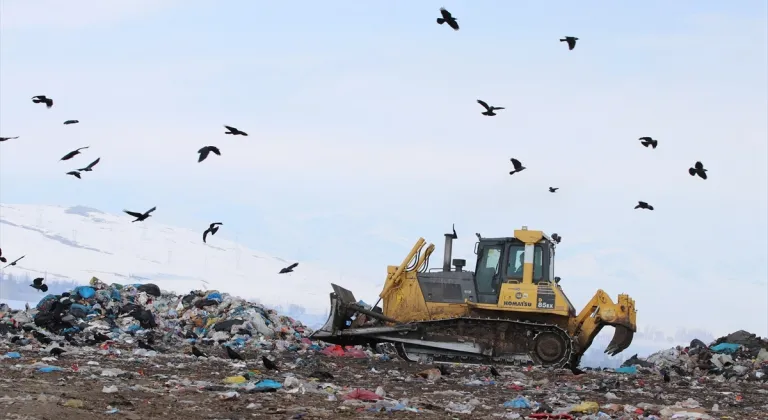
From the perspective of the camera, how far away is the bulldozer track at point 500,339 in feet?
49.3

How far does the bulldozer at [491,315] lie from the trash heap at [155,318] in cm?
244

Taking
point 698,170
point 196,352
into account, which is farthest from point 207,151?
point 698,170

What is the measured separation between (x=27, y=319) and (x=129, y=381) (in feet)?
29.1

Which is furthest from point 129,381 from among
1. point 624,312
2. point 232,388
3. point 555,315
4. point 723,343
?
point 723,343

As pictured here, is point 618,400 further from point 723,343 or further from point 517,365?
point 723,343

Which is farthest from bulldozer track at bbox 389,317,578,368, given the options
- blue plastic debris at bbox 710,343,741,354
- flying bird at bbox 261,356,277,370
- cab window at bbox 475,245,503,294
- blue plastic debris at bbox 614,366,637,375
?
blue plastic debris at bbox 710,343,741,354

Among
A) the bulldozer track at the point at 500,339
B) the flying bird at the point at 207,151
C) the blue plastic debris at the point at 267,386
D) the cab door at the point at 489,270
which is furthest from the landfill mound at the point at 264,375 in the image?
the flying bird at the point at 207,151

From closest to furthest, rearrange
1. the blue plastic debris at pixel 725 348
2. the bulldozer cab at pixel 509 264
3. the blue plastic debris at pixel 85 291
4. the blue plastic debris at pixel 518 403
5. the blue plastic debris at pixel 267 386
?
the blue plastic debris at pixel 518 403
the blue plastic debris at pixel 267 386
the bulldozer cab at pixel 509 264
the blue plastic debris at pixel 725 348
the blue plastic debris at pixel 85 291

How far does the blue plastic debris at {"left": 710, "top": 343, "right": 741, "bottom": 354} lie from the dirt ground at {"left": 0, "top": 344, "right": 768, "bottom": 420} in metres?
3.95

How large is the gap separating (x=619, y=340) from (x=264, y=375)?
A: 6.73m

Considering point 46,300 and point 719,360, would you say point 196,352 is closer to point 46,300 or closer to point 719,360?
point 46,300

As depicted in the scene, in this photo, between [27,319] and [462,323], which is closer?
[462,323]

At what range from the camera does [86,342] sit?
15812mm

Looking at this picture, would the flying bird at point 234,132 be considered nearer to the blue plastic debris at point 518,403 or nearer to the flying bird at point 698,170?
the blue plastic debris at point 518,403
